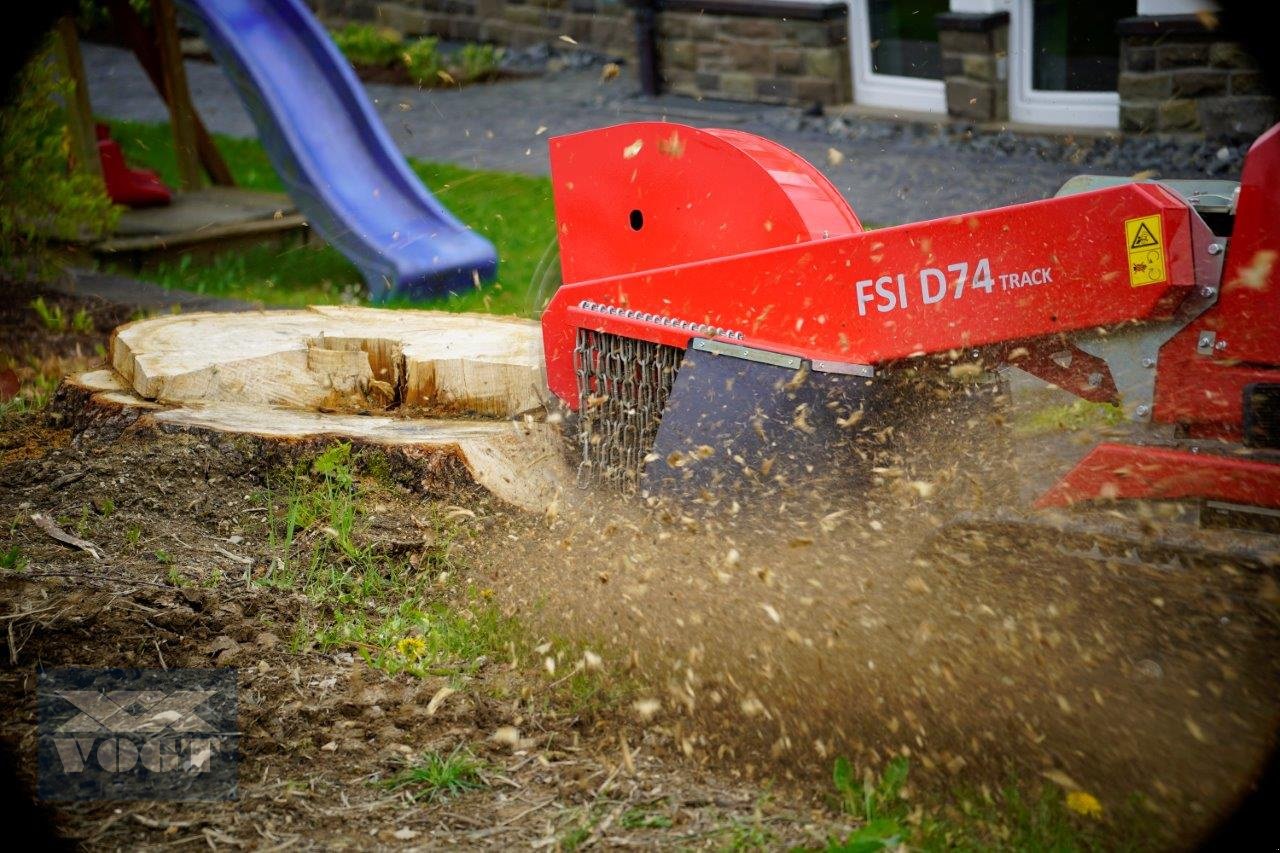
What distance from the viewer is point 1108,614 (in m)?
3.02

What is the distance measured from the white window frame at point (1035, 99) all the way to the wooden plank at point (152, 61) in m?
5.47

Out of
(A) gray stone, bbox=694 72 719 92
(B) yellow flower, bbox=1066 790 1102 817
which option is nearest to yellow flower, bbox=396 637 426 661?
(B) yellow flower, bbox=1066 790 1102 817

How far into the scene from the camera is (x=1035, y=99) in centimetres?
832

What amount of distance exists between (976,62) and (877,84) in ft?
3.32

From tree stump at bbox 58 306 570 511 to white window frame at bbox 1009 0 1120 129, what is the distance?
201 inches

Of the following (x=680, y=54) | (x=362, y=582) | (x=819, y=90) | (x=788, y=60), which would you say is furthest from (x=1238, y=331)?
(x=680, y=54)

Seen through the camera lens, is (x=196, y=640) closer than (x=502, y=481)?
Yes

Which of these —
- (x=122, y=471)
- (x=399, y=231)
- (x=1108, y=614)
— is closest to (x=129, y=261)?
(x=399, y=231)

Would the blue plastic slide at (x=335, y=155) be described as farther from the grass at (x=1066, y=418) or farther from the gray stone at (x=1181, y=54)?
the gray stone at (x=1181, y=54)

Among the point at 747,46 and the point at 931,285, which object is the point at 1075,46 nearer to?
the point at 747,46

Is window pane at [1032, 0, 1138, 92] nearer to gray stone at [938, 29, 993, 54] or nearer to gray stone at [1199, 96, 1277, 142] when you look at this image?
gray stone at [938, 29, 993, 54]

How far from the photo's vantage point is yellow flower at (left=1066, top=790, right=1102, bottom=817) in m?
2.58

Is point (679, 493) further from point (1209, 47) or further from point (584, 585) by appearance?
point (1209, 47)

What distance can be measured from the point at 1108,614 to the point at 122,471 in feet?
9.56
